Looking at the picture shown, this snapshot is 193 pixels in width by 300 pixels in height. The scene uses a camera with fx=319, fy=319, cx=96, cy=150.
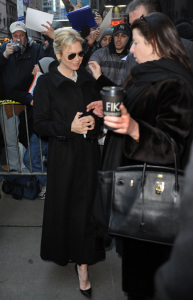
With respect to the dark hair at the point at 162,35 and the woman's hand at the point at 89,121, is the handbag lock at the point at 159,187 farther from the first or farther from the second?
the woman's hand at the point at 89,121

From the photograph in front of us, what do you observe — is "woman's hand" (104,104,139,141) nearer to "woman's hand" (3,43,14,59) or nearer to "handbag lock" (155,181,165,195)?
"handbag lock" (155,181,165,195)

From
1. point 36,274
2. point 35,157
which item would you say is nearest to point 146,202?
point 36,274

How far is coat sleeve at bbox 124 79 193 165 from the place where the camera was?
1.77 meters

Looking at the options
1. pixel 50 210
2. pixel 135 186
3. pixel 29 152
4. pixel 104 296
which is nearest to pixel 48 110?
pixel 50 210

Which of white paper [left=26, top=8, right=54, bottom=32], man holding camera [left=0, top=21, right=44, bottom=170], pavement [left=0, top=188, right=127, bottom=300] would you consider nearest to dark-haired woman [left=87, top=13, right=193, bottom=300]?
pavement [left=0, top=188, right=127, bottom=300]

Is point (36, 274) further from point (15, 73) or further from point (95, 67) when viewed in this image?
point (15, 73)

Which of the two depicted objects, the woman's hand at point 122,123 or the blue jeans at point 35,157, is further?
the blue jeans at point 35,157

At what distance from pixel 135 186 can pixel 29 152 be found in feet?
11.1

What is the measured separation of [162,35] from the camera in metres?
1.89

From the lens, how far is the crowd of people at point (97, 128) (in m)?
1.78

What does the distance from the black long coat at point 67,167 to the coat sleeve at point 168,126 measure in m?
1.04

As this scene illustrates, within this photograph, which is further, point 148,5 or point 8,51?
point 8,51

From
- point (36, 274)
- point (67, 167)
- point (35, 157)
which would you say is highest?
point (67, 167)

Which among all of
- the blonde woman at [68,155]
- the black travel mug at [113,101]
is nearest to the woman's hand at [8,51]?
the blonde woman at [68,155]
